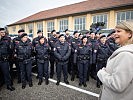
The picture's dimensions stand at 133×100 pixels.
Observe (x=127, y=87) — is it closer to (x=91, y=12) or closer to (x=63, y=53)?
(x=63, y=53)

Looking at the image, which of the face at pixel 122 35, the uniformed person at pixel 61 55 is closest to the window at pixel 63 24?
the uniformed person at pixel 61 55

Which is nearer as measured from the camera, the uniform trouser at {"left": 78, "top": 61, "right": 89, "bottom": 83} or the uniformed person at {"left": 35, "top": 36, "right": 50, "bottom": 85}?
the uniform trouser at {"left": 78, "top": 61, "right": 89, "bottom": 83}

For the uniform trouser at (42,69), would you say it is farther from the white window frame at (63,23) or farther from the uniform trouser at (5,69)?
the white window frame at (63,23)

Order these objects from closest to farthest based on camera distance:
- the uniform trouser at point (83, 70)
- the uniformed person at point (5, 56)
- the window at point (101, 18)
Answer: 1. the uniformed person at point (5, 56)
2. the uniform trouser at point (83, 70)
3. the window at point (101, 18)

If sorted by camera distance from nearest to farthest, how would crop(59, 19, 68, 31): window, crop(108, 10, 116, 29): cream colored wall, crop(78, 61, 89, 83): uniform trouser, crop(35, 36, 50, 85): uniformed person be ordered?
crop(78, 61, 89, 83): uniform trouser → crop(35, 36, 50, 85): uniformed person → crop(108, 10, 116, 29): cream colored wall → crop(59, 19, 68, 31): window

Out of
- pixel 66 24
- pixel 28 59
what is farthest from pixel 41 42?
pixel 66 24

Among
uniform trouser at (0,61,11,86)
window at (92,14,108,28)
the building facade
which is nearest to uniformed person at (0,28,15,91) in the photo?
uniform trouser at (0,61,11,86)

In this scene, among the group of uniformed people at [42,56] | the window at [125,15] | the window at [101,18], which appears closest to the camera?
the group of uniformed people at [42,56]

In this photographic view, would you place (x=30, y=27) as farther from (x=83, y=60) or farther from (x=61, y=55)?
(x=83, y=60)

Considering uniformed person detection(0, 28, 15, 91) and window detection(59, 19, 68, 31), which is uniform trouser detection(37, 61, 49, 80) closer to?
uniformed person detection(0, 28, 15, 91)

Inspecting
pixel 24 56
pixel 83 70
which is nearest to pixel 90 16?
Result: pixel 83 70

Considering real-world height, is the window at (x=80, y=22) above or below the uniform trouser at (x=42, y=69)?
above

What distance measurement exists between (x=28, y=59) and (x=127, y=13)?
51.2ft

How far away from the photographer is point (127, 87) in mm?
1451
